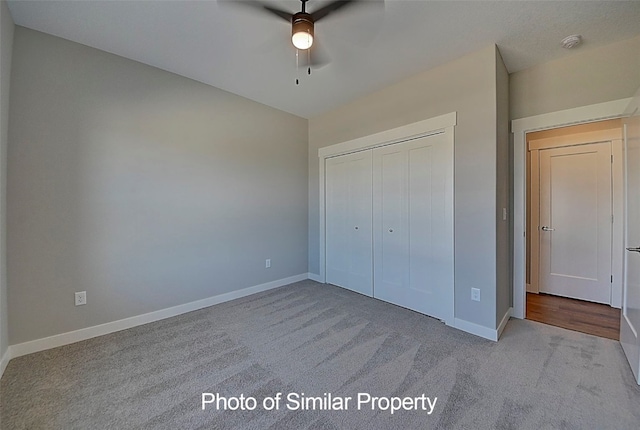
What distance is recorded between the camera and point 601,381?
174 centimetres

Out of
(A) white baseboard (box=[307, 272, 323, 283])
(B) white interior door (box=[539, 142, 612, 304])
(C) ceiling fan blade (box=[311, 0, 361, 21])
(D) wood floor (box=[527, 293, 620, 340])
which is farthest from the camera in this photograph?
(A) white baseboard (box=[307, 272, 323, 283])

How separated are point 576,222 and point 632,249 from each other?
1.75 m

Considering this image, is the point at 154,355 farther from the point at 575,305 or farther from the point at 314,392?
the point at 575,305

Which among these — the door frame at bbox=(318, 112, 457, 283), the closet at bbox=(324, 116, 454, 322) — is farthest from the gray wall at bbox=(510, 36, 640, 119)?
the closet at bbox=(324, 116, 454, 322)

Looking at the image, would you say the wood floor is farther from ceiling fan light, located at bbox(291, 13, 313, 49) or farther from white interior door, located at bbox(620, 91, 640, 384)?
ceiling fan light, located at bbox(291, 13, 313, 49)

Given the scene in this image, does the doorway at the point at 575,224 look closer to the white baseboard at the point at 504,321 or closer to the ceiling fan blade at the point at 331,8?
the white baseboard at the point at 504,321

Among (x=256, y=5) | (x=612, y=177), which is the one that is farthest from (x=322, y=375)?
(x=612, y=177)

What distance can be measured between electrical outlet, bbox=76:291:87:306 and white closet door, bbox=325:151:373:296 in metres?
2.80

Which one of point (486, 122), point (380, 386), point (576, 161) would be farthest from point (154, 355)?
point (576, 161)

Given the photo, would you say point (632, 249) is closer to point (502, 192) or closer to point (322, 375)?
point (502, 192)

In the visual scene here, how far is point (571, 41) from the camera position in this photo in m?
2.19

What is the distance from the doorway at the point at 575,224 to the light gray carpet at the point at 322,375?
1.07 meters

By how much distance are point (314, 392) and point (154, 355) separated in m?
1.38

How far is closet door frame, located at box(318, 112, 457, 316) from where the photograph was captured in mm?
2596
